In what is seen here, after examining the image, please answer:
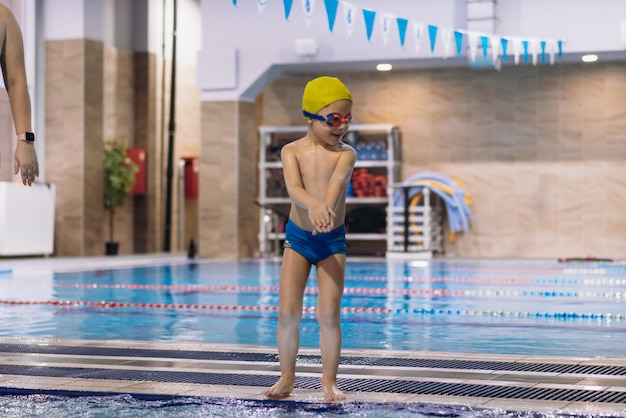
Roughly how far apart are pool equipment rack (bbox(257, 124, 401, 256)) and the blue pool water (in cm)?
500

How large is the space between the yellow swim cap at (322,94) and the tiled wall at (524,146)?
17305mm

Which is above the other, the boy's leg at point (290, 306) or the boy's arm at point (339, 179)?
the boy's arm at point (339, 179)

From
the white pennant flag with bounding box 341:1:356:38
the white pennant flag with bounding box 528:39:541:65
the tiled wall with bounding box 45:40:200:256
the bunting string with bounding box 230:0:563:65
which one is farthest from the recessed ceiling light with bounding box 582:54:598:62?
the tiled wall with bounding box 45:40:200:256

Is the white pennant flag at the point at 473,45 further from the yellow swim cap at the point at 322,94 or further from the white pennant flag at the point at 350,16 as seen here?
the yellow swim cap at the point at 322,94

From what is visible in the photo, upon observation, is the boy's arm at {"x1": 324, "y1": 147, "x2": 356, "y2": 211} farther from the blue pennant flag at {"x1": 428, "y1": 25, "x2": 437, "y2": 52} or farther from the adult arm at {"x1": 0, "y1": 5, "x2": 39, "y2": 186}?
the blue pennant flag at {"x1": 428, "y1": 25, "x2": 437, "y2": 52}

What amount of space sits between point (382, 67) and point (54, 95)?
22.1 ft

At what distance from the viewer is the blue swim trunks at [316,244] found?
4668 millimetres

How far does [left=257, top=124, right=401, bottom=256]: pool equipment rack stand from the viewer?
21531mm

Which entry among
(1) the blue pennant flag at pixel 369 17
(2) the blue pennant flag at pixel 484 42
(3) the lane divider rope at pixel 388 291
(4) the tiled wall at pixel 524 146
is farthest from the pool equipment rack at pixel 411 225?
(3) the lane divider rope at pixel 388 291

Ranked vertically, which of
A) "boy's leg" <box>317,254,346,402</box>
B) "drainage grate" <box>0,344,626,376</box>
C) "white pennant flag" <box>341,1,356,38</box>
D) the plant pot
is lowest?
"drainage grate" <box>0,344,626,376</box>

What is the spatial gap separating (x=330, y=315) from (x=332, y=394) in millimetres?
345

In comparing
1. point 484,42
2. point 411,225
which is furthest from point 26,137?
point 411,225

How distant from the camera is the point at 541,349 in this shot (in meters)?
6.50

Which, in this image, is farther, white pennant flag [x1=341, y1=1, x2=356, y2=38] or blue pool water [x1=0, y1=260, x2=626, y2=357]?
white pennant flag [x1=341, y1=1, x2=356, y2=38]
